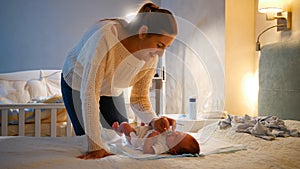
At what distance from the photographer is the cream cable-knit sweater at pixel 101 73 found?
1.07 m

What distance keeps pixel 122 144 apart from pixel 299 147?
677 millimetres

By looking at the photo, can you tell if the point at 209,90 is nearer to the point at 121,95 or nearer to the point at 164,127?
the point at 121,95

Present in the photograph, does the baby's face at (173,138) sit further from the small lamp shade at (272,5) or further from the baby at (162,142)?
the small lamp shade at (272,5)

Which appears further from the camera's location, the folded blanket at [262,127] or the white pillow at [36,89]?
the white pillow at [36,89]

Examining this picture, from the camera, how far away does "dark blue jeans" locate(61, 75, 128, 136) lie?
1437 mm

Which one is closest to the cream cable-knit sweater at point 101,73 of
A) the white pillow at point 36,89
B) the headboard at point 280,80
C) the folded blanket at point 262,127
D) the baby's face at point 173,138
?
the baby's face at point 173,138

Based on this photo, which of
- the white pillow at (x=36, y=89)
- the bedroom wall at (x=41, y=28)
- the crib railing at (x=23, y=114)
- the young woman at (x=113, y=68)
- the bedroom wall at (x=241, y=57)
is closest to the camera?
the young woman at (x=113, y=68)

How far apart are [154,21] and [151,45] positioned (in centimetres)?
10

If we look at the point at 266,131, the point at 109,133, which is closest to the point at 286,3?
the point at 266,131

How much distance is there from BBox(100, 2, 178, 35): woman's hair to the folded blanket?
0.58m

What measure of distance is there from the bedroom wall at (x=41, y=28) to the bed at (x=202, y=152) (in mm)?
2565

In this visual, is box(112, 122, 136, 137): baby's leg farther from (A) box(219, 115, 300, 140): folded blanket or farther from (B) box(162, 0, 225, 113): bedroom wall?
(B) box(162, 0, 225, 113): bedroom wall

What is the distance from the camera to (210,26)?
2705 mm

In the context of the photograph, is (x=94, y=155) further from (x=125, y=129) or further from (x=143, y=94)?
(x=143, y=94)
